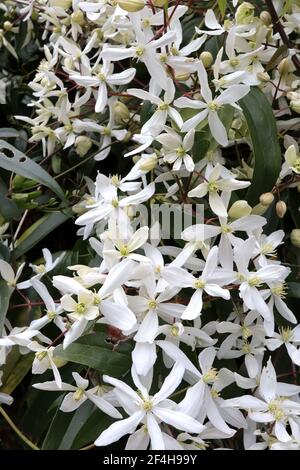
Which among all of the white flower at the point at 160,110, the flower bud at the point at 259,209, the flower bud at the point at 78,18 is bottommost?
the flower bud at the point at 259,209

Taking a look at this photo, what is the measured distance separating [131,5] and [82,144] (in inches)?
8.0

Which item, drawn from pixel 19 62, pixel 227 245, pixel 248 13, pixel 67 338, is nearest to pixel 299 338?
pixel 227 245

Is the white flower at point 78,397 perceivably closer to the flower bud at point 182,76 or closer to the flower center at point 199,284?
the flower center at point 199,284

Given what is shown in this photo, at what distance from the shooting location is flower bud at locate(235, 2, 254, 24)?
595 mm

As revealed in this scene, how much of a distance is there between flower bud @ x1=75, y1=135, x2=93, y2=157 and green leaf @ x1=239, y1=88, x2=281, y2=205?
0.21 m

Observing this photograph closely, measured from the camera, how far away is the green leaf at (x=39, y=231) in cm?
70

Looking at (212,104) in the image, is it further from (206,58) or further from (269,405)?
(269,405)

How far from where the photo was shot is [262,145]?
0.57 metres

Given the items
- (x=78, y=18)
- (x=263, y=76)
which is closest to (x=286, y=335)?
(x=263, y=76)

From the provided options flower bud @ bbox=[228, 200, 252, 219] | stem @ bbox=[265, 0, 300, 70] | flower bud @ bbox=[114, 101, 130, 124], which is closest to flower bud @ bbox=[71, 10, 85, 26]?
flower bud @ bbox=[114, 101, 130, 124]

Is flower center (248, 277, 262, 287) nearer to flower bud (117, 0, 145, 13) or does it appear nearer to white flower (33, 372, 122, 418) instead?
white flower (33, 372, 122, 418)

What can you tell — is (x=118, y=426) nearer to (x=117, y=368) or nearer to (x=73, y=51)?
(x=117, y=368)

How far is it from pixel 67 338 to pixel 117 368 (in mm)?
61

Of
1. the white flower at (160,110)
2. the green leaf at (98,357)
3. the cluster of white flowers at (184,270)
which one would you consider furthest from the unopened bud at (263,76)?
the green leaf at (98,357)
